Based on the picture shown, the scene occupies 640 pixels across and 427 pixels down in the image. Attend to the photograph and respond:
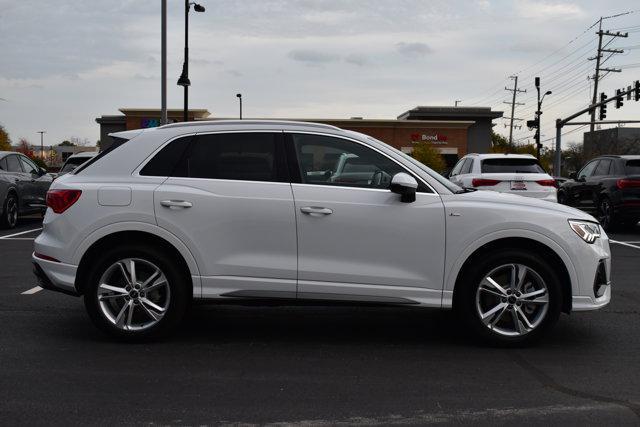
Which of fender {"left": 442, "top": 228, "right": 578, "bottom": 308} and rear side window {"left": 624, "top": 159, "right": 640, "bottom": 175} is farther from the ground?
rear side window {"left": 624, "top": 159, "right": 640, "bottom": 175}

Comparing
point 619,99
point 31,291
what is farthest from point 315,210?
point 619,99

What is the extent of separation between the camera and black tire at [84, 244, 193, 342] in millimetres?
5543

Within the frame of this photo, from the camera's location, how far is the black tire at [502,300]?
5.49 m

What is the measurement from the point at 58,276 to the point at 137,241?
0.68 metres

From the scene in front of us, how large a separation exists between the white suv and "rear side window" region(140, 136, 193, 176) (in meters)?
0.02

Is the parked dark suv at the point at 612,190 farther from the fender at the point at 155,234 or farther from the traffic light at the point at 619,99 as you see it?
the traffic light at the point at 619,99

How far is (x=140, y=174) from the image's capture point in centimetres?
568

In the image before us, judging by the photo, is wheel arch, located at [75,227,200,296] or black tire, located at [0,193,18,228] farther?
black tire, located at [0,193,18,228]

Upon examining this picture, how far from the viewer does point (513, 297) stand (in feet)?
18.1

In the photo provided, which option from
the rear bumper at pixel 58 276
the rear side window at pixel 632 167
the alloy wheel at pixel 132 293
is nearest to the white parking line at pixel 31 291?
the rear bumper at pixel 58 276

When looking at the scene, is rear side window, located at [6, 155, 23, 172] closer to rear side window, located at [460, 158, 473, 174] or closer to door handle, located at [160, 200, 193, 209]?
rear side window, located at [460, 158, 473, 174]

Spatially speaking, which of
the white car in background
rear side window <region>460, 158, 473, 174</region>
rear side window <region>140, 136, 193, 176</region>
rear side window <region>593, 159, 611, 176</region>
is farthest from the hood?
rear side window <region>593, 159, 611, 176</region>

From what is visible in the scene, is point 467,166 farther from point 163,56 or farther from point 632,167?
point 163,56

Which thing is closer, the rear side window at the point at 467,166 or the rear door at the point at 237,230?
the rear door at the point at 237,230
